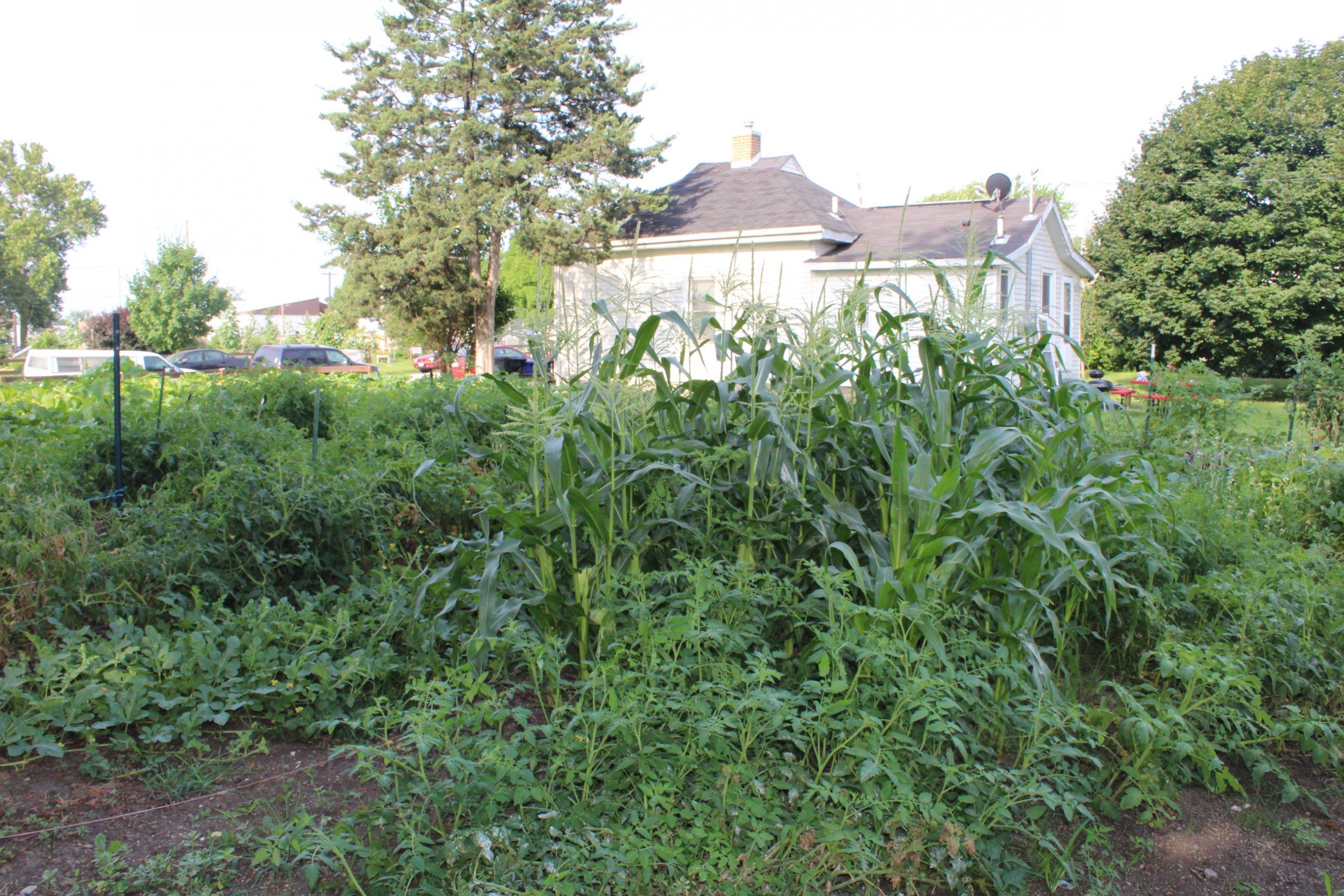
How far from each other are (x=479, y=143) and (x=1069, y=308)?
52.1 feet

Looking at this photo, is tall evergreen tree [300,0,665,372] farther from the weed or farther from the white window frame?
the weed

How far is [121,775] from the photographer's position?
2.55m

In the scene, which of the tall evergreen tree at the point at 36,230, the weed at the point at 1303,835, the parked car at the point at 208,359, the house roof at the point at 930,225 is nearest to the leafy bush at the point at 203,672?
the weed at the point at 1303,835

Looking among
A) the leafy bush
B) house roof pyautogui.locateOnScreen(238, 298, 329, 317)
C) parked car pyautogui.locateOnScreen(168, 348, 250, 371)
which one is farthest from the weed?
house roof pyautogui.locateOnScreen(238, 298, 329, 317)

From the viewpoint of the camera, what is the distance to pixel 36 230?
2035 inches

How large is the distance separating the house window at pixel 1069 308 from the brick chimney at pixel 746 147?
8677 mm

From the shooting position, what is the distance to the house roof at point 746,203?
18.3 m

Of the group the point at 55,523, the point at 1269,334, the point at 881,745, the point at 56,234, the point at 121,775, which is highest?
the point at 56,234

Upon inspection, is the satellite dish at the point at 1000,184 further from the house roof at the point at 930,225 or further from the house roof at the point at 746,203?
the house roof at the point at 746,203

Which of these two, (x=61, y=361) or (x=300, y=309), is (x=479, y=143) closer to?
(x=61, y=361)

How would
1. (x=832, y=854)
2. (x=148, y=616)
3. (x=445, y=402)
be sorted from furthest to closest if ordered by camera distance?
(x=445, y=402), (x=148, y=616), (x=832, y=854)

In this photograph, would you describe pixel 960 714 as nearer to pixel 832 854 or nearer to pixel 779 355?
pixel 832 854

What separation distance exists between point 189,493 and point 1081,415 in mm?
4385

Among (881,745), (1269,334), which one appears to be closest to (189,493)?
(881,745)
